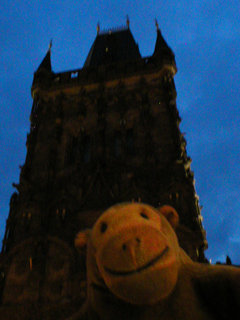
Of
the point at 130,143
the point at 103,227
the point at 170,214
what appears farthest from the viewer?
the point at 130,143

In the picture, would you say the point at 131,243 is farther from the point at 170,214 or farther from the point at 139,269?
the point at 170,214

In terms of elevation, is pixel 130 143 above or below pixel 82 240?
above

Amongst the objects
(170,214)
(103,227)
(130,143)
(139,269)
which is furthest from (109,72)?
(139,269)

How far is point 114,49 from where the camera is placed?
2478cm

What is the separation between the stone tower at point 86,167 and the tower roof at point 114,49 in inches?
133

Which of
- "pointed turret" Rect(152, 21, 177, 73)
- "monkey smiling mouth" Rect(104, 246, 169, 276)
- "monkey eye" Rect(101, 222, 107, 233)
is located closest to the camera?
"monkey smiling mouth" Rect(104, 246, 169, 276)

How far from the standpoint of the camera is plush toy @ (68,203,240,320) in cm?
234

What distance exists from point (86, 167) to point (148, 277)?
11121 mm

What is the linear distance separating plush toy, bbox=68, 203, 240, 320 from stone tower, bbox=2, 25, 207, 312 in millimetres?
7047

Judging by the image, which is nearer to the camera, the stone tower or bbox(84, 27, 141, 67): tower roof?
the stone tower

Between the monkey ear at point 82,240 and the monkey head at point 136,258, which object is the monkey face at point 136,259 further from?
the monkey ear at point 82,240

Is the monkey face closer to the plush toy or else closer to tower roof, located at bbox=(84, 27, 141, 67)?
the plush toy

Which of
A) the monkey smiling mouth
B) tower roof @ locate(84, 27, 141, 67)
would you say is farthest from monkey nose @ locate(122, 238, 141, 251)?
tower roof @ locate(84, 27, 141, 67)

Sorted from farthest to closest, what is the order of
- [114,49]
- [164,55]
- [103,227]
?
1. [114,49]
2. [164,55]
3. [103,227]
